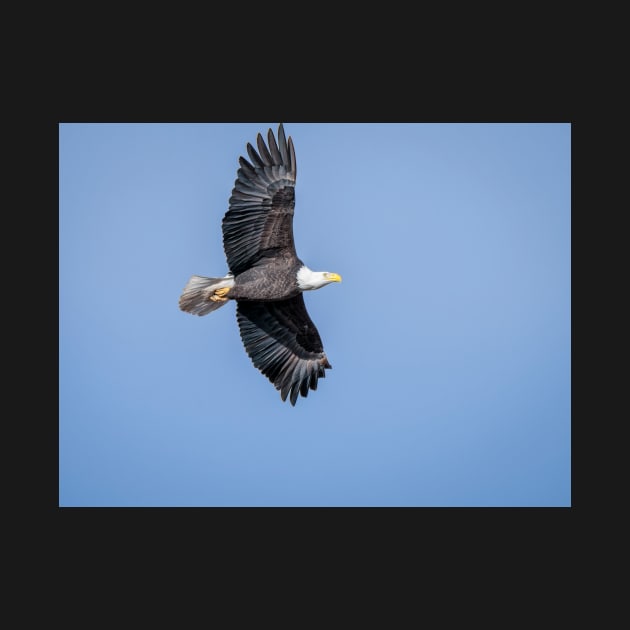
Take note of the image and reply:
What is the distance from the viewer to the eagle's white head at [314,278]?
768cm

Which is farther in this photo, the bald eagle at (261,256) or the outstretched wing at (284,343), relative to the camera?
the outstretched wing at (284,343)

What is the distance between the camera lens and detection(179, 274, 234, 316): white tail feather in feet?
25.6

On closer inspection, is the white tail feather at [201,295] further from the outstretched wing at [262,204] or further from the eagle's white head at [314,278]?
the eagle's white head at [314,278]

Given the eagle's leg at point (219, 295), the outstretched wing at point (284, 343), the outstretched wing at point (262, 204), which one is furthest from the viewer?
the outstretched wing at point (284, 343)

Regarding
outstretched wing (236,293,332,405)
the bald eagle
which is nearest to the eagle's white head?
the bald eagle

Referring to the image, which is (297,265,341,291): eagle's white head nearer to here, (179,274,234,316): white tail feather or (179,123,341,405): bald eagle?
(179,123,341,405): bald eagle

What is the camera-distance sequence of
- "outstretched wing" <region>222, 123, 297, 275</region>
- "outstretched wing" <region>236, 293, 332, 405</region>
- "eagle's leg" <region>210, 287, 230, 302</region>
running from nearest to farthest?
"outstretched wing" <region>222, 123, 297, 275</region>
"eagle's leg" <region>210, 287, 230, 302</region>
"outstretched wing" <region>236, 293, 332, 405</region>

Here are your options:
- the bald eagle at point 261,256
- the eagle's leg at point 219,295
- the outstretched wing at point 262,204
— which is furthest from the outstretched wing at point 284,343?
the outstretched wing at point 262,204

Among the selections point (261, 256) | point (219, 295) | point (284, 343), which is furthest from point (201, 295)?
point (284, 343)
